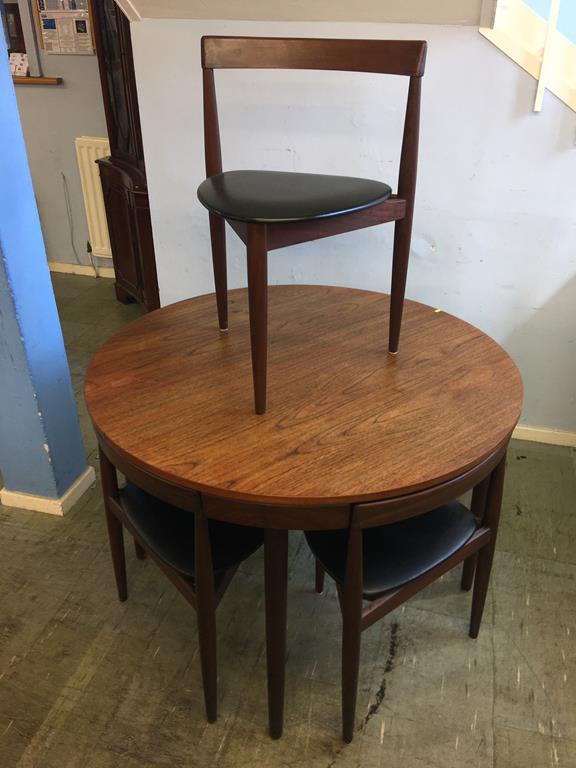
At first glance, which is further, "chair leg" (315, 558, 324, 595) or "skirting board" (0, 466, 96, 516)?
"skirting board" (0, 466, 96, 516)

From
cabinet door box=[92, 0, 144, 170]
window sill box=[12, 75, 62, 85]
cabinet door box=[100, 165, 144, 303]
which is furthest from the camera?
window sill box=[12, 75, 62, 85]

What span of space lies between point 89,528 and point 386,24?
1721 mm

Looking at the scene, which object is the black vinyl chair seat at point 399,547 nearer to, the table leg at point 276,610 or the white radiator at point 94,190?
the table leg at point 276,610

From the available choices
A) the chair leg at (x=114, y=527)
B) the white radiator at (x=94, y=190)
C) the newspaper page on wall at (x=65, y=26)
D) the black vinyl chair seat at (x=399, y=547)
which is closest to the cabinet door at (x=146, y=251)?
the white radiator at (x=94, y=190)

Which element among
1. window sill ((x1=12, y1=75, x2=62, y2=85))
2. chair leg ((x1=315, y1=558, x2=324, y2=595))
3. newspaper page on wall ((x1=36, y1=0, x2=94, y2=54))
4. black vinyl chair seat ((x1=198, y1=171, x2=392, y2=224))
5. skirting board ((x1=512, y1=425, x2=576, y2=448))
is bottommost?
skirting board ((x1=512, y1=425, x2=576, y2=448))

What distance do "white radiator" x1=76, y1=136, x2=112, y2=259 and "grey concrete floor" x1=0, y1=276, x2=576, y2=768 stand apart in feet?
6.72

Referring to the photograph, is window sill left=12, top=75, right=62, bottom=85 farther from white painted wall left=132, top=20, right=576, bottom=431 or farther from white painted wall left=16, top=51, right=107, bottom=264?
white painted wall left=132, top=20, right=576, bottom=431

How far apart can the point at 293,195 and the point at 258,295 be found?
10.0 inches

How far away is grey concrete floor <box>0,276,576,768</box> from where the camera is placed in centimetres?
135

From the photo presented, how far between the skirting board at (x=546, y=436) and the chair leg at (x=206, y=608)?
1.46 metres

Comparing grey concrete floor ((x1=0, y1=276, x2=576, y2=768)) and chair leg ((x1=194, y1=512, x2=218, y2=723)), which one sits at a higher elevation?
chair leg ((x1=194, y1=512, x2=218, y2=723))

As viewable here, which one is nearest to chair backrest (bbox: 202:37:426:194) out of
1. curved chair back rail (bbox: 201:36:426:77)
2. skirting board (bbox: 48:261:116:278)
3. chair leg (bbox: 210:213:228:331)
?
curved chair back rail (bbox: 201:36:426:77)

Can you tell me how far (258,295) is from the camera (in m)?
1.16

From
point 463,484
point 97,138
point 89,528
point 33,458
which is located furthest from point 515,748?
point 97,138
